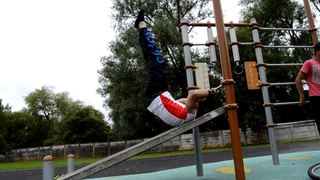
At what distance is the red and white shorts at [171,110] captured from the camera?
2527 millimetres

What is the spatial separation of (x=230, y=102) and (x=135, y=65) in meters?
15.3

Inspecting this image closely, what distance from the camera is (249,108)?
1777cm

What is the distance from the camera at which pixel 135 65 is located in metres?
17.5

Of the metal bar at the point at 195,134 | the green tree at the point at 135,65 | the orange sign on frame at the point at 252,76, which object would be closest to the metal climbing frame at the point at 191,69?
the metal bar at the point at 195,134

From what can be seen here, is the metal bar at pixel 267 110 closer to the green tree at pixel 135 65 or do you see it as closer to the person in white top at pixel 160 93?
the person in white top at pixel 160 93

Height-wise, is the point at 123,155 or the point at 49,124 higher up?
the point at 49,124

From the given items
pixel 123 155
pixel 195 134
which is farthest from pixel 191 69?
pixel 123 155

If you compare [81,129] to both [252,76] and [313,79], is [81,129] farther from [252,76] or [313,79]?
[313,79]

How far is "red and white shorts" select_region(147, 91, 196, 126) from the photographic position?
2.53 meters

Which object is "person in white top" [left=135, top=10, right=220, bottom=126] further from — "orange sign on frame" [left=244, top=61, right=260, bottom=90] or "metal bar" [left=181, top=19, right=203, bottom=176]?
"orange sign on frame" [left=244, top=61, right=260, bottom=90]

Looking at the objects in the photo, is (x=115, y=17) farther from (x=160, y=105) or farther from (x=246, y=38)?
(x=160, y=105)

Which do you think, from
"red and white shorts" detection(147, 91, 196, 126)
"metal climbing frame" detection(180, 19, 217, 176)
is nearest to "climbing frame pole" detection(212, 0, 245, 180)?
"red and white shorts" detection(147, 91, 196, 126)

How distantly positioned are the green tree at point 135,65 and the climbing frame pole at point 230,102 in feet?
47.1

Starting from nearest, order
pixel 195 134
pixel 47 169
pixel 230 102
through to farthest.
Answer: pixel 47 169 < pixel 230 102 < pixel 195 134
